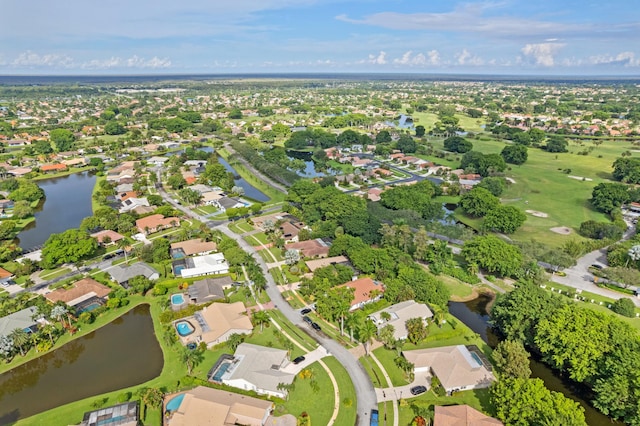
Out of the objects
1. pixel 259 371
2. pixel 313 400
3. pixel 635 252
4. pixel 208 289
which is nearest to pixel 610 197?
pixel 635 252

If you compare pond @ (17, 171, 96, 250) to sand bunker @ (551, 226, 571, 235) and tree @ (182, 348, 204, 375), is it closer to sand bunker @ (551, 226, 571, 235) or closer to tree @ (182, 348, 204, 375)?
tree @ (182, 348, 204, 375)

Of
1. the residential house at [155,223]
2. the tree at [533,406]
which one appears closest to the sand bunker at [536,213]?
the tree at [533,406]

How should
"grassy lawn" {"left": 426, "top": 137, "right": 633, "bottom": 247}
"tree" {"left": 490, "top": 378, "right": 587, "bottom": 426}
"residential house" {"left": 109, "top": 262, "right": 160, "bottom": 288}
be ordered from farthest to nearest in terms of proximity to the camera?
"grassy lawn" {"left": 426, "top": 137, "right": 633, "bottom": 247} → "residential house" {"left": 109, "top": 262, "right": 160, "bottom": 288} → "tree" {"left": 490, "top": 378, "right": 587, "bottom": 426}

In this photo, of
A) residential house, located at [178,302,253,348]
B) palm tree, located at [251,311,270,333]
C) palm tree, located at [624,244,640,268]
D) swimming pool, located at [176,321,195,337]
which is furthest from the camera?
palm tree, located at [624,244,640,268]

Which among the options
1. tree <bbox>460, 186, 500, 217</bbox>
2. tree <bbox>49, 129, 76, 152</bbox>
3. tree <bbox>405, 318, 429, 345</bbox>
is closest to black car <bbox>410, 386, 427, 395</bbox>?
tree <bbox>405, 318, 429, 345</bbox>

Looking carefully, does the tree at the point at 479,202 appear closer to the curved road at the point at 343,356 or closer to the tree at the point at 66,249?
the curved road at the point at 343,356

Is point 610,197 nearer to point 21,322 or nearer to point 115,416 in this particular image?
point 115,416
